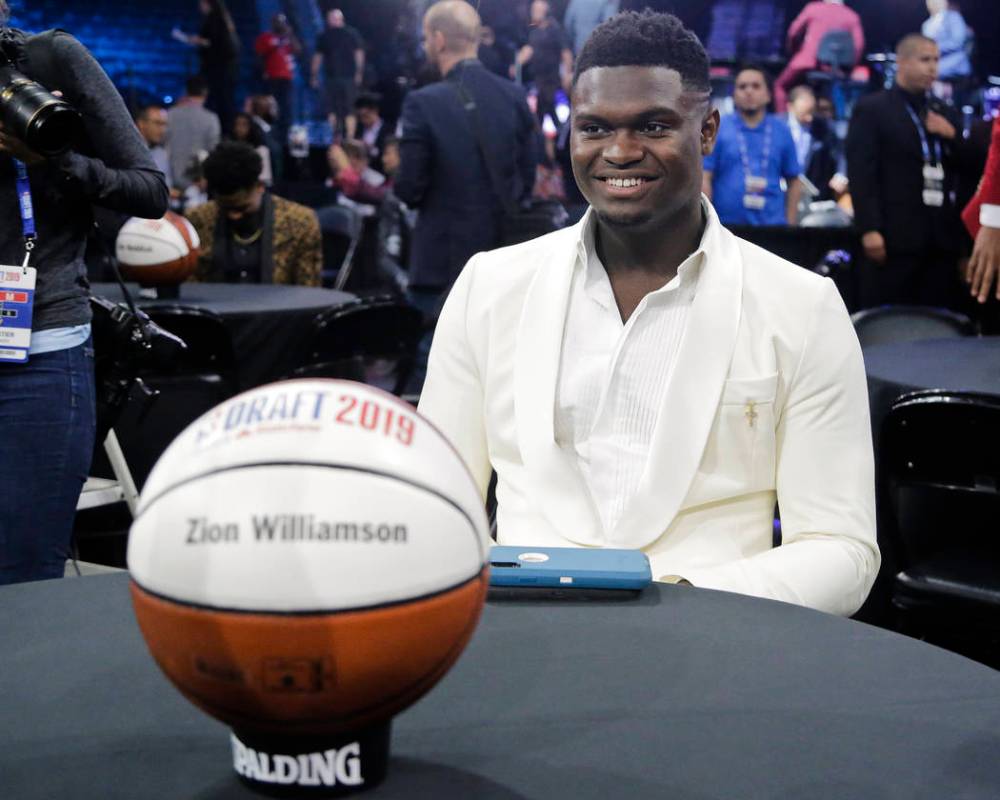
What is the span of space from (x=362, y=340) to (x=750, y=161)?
3440mm

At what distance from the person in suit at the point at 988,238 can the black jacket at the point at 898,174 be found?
6.80ft

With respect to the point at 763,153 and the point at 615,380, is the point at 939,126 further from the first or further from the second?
the point at 615,380

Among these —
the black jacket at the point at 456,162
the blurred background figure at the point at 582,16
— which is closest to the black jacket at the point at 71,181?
the black jacket at the point at 456,162

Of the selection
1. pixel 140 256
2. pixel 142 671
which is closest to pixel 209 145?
pixel 140 256

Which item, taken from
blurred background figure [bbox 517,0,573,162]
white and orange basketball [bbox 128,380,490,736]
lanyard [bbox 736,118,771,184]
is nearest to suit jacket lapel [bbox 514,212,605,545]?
white and orange basketball [bbox 128,380,490,736]

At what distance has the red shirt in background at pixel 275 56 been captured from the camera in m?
12.0

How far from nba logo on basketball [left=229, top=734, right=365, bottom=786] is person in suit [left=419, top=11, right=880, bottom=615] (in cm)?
72

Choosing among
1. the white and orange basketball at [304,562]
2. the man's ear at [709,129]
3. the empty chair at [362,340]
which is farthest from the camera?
the empty chair at [362,340]

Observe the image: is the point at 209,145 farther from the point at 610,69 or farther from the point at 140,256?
the point at 610,69

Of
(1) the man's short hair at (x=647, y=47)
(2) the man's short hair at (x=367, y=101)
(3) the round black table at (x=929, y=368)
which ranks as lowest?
(2) the man's short hair at (x=367, y=101)

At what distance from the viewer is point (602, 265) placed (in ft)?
6.03

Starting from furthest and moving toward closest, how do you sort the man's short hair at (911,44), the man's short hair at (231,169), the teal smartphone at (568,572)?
1. the man's short hair at (911,44)
2. the man's short hair at (231,169)
3. the teal smartphone at (568,572)

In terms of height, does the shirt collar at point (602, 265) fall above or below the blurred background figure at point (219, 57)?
above

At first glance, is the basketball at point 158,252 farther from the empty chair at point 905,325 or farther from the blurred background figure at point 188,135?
the blurred background figure at point 188,135
